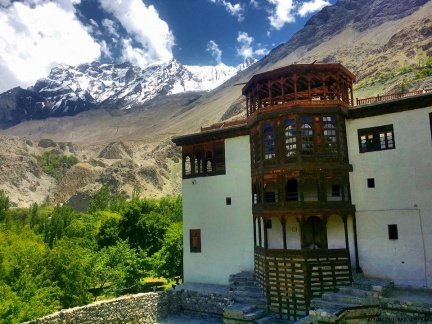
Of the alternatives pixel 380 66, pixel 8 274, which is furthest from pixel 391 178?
pixel 380 66

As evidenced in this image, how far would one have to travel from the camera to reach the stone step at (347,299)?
14.4 meters

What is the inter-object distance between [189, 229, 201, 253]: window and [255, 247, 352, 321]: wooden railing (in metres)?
6.17

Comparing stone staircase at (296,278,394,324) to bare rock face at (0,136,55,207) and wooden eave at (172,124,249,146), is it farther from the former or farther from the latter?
bare rock face at (0,136,55,207)

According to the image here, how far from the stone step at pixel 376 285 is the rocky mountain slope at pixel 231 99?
1465 inches

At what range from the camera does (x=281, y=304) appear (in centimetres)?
1659

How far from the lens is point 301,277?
53.8 feet

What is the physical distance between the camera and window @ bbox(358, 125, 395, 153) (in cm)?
1731

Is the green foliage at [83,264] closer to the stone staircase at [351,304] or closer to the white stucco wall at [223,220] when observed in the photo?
the white stucco wall at [223,220]

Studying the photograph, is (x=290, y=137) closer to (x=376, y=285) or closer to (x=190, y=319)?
(x=376, y=285)

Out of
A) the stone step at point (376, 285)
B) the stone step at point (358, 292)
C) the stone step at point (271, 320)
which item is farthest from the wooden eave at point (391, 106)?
the stone step at point (271, 320)

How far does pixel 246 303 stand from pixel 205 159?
8.89 metres

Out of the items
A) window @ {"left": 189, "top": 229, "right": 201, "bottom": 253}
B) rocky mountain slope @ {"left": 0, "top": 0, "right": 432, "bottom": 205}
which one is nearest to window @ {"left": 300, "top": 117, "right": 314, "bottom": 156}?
window @ {"left": 189, "top": 229, "right": 201, "bottom": 253}

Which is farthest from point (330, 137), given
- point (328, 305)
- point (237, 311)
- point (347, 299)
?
point (237, 311)

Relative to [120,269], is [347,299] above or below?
below
